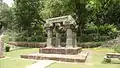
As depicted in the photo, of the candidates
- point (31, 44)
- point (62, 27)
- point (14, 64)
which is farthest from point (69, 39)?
point (31, 44)

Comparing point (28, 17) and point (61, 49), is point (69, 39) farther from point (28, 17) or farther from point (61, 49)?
point (28, 17)

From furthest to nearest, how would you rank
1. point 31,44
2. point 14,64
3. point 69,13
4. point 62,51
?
point 69,13, point 31,44, point 62,51, point 14,64

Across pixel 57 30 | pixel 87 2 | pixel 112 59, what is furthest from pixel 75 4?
pixel 112 59

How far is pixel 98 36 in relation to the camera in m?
23.9

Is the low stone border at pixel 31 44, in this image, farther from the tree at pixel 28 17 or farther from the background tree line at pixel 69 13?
the tree at pixel 28 17

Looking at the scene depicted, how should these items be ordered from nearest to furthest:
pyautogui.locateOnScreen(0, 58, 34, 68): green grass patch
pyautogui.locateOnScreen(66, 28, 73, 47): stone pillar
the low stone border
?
pyautogui.locateOnScreen(0, 58, 34, 68): green grass patch → pyautogui.locateOnScreen(66, 28, 73, 47): stone pillar → the low stone border

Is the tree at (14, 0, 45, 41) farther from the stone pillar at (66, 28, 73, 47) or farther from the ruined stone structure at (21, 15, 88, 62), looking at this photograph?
the stone pillar at (66, 28, 73, 47)

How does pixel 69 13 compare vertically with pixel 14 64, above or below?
above

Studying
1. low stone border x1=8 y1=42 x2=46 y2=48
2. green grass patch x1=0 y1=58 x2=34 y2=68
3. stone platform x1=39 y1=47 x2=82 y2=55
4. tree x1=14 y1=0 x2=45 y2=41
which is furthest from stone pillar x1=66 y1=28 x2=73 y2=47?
tree x1=14 y1=0 x2=45 y2=41

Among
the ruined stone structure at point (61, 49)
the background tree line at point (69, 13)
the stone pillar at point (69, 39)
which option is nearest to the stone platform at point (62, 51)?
Answer: the ruined stone structure at point (61, 49)

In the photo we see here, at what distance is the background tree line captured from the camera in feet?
80.0

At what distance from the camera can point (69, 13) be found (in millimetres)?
24938

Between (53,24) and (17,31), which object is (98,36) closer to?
(53,24)

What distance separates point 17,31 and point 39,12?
4716mm
